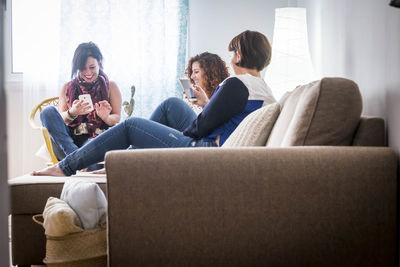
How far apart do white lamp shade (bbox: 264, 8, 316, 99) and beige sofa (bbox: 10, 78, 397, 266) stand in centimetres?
153

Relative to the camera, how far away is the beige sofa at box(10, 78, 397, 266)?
1316 millimetres

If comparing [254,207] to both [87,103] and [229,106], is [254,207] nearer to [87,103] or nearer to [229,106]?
[229,106]

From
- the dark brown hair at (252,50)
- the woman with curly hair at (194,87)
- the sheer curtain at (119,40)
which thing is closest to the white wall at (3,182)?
the dark brown hair at (252,50)

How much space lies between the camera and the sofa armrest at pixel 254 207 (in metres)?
1.32

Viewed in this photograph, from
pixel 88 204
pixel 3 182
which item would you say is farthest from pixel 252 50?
pixel 3 182

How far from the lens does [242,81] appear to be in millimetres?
2148

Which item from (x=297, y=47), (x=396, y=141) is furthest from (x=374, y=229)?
(x=297, y=47)

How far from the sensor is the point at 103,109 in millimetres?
3553

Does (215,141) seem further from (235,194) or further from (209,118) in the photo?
(235,194)

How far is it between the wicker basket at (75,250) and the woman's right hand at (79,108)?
178 centimetres

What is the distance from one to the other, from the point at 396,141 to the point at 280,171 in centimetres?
36

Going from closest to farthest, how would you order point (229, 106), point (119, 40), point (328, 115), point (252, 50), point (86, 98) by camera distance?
1. point (328, 115)
2. point (229, 106)
3. point (252, 50)
4. point (86, 98)
5. point (119, 40)

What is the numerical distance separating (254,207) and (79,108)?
2.30m

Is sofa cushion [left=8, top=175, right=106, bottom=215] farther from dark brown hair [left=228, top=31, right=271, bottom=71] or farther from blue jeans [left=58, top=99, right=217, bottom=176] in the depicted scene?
dark brown hair [left=228, top=31, right=271, bottom=71]
